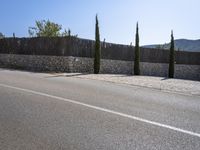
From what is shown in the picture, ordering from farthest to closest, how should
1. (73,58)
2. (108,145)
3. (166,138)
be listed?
(73,58)
(166,138)
(108,145)

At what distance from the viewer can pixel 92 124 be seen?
254 inches

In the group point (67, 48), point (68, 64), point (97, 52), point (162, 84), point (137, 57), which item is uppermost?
point (67, 48)

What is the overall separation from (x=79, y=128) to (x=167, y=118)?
227 centimetres

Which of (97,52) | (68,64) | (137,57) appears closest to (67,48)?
(68,64)

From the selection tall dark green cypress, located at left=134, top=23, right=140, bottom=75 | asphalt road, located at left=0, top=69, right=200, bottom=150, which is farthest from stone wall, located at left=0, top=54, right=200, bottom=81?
asphalt road, located at left=0, top=69, right=200, bottom=150

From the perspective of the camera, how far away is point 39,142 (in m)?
5.20

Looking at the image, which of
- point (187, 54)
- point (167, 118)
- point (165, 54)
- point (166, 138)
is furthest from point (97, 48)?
point (166, 138)

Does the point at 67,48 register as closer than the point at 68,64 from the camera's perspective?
No

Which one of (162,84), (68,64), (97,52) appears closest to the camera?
(162,84)

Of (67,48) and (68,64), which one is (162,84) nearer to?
(68,64)

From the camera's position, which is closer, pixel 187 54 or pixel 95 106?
pixel 95 106

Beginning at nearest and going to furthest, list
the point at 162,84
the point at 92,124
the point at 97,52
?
the point at 92,124
the point at 162,84
the point at 97,52

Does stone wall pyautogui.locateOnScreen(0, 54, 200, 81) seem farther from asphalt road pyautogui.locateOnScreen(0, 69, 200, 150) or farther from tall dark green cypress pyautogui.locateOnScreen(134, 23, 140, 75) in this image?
asphalt road pyautogui.locateOnScreen(0, 69, 200, 150)

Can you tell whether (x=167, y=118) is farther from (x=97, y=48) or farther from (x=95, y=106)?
(x=97, y=48)
